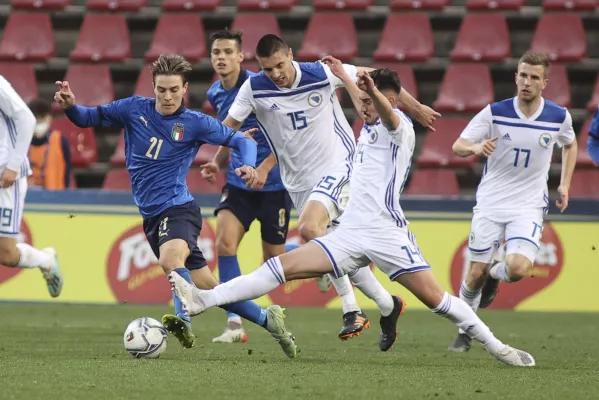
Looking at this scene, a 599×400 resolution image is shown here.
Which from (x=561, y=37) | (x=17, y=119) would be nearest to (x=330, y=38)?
(x=561, y=37)

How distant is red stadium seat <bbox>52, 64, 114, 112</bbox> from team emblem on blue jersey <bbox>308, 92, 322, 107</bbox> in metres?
7.34

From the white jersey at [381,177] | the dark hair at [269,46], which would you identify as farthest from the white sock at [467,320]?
the dark hair at [269,46]

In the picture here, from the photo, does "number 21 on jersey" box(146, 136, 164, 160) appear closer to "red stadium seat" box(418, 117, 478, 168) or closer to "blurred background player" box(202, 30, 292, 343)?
"blurred background player" box(202, 30, 292, 343)

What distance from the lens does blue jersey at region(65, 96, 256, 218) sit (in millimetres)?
7641

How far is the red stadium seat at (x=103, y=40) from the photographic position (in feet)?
51.4

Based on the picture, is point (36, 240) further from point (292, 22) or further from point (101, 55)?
point (292, 22)

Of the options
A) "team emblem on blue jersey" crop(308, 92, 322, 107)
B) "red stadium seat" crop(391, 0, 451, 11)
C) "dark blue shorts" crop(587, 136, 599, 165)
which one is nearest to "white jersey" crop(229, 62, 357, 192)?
"team emblem on blue jersey" crop(308, 92, 322, 107)

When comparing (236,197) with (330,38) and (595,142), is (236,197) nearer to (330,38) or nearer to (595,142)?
(595,142)

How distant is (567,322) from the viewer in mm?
11328

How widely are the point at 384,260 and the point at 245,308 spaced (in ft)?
3.62

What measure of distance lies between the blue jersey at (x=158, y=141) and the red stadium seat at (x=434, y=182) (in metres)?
6.60

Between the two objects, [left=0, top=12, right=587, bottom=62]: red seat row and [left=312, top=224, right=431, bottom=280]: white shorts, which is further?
[left=0, top=12, right=587, bottom=62]: red seat row

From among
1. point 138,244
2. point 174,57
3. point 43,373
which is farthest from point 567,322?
point 43,373

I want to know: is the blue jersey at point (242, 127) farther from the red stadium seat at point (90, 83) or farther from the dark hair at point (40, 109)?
the red stadium seat at point (90, 83)
